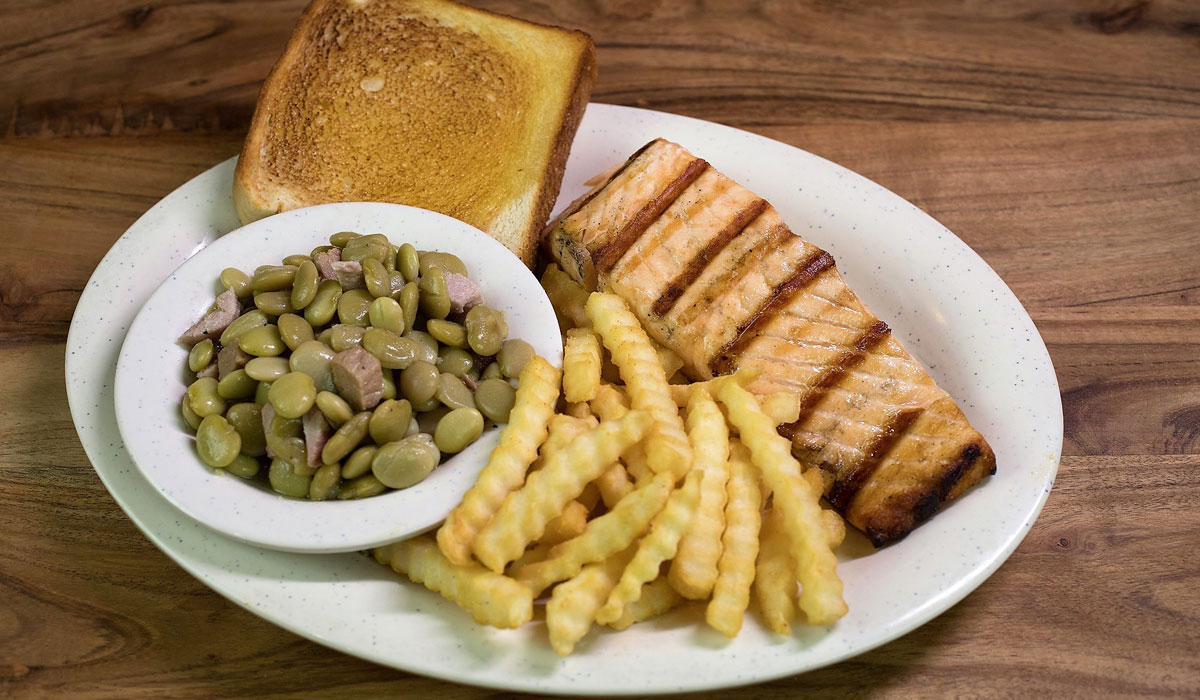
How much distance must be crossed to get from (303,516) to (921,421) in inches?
68.0

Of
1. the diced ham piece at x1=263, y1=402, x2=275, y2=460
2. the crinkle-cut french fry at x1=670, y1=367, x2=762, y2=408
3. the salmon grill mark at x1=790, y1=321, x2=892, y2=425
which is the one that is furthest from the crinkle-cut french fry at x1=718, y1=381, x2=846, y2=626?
the diced ham piece at x1=263, y1=402, x2=275, y2=460

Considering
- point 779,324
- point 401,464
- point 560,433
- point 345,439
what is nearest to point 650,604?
point 560,433

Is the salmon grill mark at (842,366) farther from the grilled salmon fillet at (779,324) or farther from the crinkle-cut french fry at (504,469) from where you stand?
the crinkle-cut french fry at (504,469)

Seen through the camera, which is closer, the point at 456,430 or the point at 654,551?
the point at 654,551

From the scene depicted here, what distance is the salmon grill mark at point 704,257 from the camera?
3127 mm

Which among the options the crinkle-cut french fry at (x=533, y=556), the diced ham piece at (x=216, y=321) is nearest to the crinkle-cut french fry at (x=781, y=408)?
the crinkle-cut french fry at (x=533, y=556)

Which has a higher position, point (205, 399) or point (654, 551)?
point (654, 551)

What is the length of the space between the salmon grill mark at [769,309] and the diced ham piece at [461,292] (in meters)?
0.74

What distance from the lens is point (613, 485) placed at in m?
2.58

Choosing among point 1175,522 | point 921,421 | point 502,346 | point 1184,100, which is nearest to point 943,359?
point 921,421

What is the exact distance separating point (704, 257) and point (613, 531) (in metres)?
1.19

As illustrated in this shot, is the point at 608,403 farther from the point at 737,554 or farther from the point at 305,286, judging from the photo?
the point at 305,286

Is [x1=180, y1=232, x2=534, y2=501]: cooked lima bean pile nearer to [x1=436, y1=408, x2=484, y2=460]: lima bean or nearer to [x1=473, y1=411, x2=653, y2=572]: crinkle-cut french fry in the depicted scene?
[x1=436, y1=408, x2=484, y2=460]: lima bean

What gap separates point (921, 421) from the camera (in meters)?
2.85
